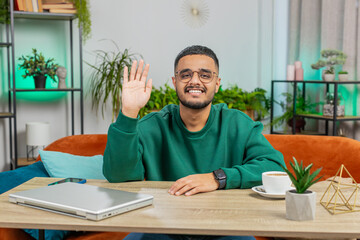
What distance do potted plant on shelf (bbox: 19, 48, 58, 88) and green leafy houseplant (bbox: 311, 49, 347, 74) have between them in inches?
95.4

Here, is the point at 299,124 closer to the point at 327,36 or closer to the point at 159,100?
the point at 327,36

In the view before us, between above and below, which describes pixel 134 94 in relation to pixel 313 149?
above

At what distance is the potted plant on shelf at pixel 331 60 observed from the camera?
402 centimetres

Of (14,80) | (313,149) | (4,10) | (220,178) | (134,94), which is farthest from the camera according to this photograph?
(4,10)

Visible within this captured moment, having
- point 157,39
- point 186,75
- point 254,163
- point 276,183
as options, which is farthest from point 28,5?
point 276,183

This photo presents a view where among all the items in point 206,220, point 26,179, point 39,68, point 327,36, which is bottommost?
point 26,179

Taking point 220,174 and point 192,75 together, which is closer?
point 220,174

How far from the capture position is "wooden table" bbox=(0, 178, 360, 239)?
1097mm

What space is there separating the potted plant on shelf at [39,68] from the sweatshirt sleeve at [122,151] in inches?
104

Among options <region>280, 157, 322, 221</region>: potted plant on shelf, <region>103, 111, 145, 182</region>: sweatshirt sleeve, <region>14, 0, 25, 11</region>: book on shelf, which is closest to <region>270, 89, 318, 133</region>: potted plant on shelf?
<region>14, 0, 25, 11</region>: book on shelf

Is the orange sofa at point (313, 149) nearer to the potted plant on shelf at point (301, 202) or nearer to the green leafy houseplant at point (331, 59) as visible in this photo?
the potted plant on shelf at point (301, 202)

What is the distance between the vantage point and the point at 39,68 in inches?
163

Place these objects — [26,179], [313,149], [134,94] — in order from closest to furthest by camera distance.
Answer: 1. [134,94]
2. [26,179]
3. [313,149]

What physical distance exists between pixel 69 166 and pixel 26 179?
0.23m
